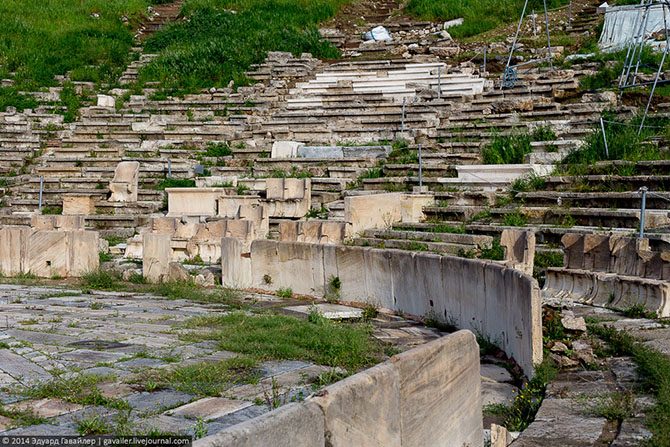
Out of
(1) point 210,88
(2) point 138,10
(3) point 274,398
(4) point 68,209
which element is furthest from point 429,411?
(2) point 138,10

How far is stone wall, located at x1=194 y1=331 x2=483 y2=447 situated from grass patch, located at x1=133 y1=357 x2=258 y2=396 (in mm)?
1833

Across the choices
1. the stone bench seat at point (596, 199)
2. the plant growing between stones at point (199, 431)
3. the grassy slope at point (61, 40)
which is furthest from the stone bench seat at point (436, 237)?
the grassy slope at point (61, 40)

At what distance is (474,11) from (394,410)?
89.6 ft

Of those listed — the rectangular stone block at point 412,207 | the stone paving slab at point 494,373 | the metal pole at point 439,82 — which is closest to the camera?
the stone paving slab at point 494,373

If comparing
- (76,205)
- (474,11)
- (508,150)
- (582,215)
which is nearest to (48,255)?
(76,205)

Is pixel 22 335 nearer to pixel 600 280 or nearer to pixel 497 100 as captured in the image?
pixel 600 280

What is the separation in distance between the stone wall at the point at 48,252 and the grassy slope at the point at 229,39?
12.9m

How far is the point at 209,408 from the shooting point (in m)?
6.02

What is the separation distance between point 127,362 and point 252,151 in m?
13.8

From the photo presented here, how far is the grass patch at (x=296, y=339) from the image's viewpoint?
25.5ft

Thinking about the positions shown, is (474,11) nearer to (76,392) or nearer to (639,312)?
(639,312)

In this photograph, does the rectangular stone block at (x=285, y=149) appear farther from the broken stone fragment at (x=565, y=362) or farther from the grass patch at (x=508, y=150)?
the broken stone fragment at (x=565, y=362)

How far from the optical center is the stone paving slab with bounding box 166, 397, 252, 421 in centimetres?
581

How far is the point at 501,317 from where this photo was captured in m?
8.29
